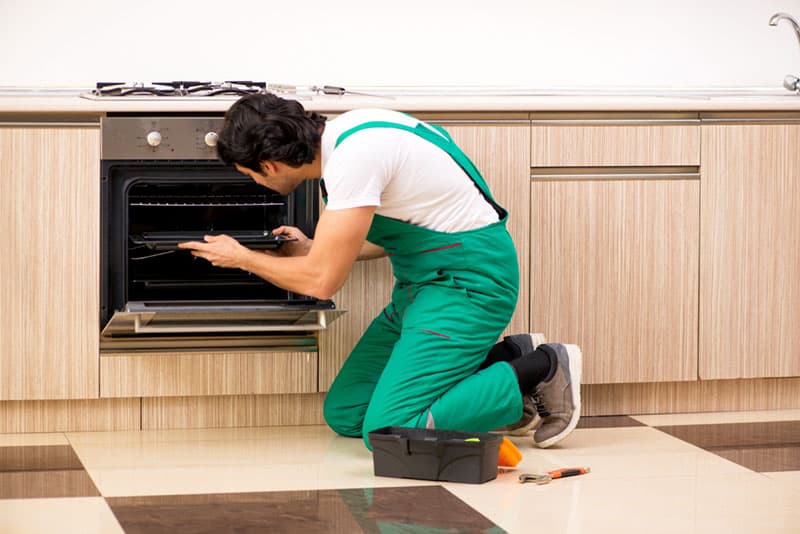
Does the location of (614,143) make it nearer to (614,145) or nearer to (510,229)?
(614,145)

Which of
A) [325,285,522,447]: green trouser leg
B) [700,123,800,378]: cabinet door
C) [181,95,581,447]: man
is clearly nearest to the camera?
[181,95,581,447]: man

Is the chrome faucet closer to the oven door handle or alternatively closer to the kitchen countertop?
the kitchen countertop

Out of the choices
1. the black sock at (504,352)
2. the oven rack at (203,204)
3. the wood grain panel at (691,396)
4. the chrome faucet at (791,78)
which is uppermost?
the chrome faucet at (791,78)

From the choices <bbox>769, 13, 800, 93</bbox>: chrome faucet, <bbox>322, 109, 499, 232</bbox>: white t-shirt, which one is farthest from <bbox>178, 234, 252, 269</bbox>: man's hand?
<bbox>769, 13, 800, 93</bbox>: chrome faucet

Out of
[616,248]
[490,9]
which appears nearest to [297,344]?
[616,248]

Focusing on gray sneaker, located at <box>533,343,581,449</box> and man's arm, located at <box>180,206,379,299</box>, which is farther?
gray sneaker, located at <box>533,343,581,449</box>

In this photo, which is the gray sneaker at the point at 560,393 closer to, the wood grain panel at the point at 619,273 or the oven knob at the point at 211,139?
the wood grain panel at the point at 619,273

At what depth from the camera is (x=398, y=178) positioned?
2594mm

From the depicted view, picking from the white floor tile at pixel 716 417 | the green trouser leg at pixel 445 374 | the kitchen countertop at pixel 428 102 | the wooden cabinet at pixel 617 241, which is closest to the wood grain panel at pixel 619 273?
the wooden cabinet at pixel 617 241

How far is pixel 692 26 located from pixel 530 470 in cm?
214

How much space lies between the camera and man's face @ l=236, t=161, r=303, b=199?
262cm

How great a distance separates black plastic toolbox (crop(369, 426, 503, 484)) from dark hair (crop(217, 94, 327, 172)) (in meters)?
0.71

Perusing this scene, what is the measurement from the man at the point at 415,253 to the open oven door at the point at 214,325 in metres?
0.15

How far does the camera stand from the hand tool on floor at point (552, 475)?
2439 mm
